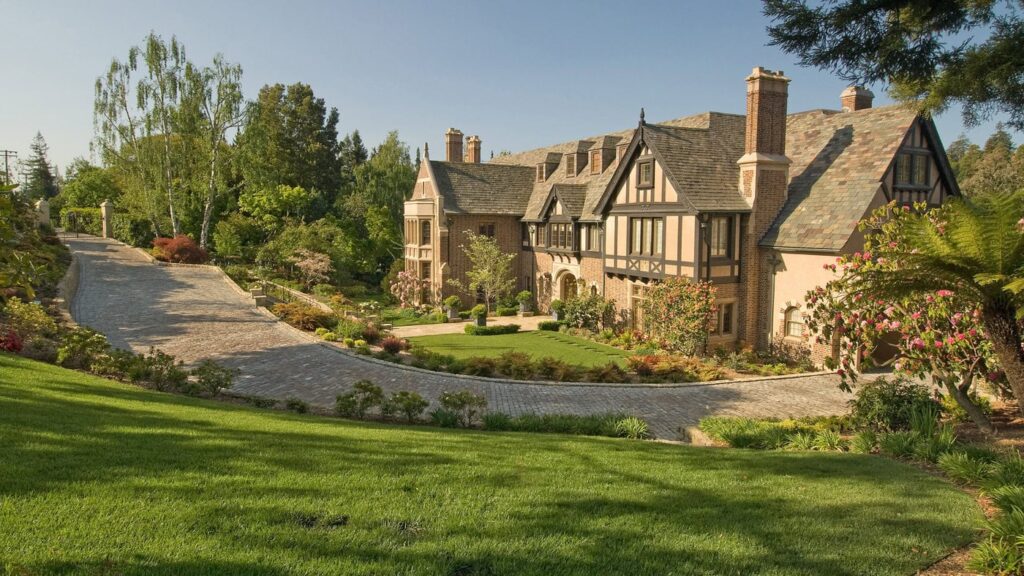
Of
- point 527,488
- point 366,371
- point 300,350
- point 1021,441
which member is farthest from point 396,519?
point 300,350

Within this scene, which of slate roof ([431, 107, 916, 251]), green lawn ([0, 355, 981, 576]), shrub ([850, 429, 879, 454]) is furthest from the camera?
slate roof ([431, 107, 916, 251])

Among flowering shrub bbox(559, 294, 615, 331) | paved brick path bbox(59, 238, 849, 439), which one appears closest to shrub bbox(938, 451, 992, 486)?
paved brick path bbox(59, 238, 849, 439)

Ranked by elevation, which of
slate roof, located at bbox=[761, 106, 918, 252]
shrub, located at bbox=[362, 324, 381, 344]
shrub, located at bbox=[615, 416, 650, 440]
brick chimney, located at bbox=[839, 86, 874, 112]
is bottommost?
shrub, located at bbox=[615, 416, 650, 440]

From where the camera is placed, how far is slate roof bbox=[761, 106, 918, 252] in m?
20.5

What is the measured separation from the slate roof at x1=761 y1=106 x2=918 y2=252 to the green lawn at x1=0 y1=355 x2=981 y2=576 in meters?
13.9

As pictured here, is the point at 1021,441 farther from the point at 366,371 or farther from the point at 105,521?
the point at 366,371

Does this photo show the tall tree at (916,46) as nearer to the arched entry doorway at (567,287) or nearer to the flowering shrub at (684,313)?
the flowering shrub at (684,313)

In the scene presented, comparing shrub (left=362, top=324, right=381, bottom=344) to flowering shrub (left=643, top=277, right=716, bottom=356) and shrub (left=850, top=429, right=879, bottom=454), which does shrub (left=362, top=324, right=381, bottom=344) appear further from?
shrub (left=850, top=429, right=879, bottom=454)

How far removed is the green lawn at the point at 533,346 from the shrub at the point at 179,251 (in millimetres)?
17932

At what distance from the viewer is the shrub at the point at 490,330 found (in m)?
27.8

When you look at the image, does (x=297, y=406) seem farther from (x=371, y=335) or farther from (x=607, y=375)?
(x=371, y=335)

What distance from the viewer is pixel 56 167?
127 m

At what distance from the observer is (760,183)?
22.6 meters

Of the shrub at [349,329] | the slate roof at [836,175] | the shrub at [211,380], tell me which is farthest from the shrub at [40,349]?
the slate roof at [836,175]
